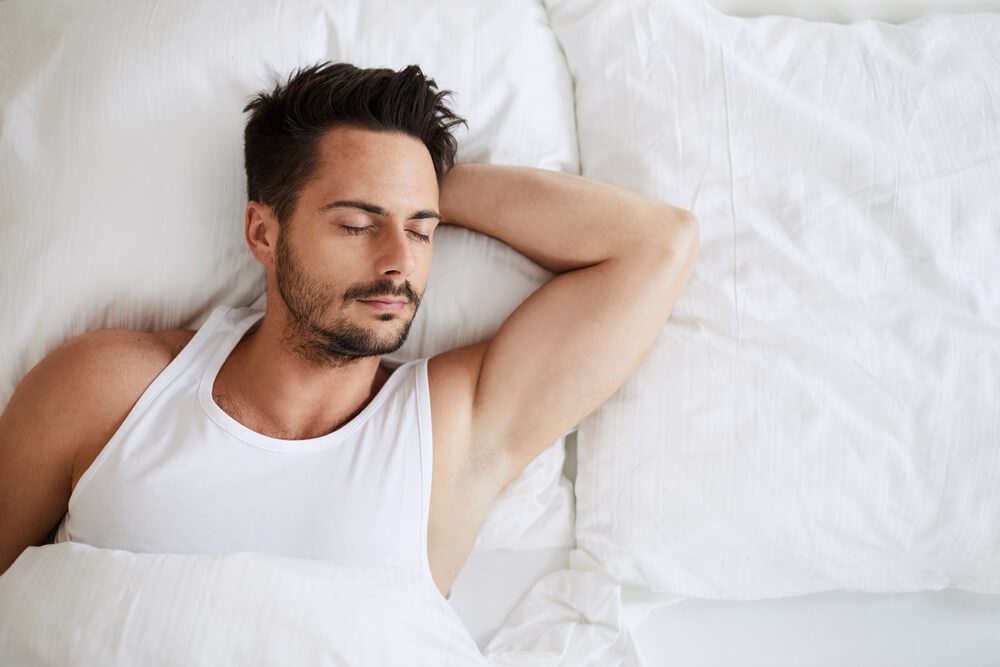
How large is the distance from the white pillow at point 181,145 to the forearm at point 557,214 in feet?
0.20

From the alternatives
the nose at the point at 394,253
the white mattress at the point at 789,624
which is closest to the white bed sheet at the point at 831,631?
the white mattress at the point at 789,624

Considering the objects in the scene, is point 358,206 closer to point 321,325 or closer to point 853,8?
point 321,325

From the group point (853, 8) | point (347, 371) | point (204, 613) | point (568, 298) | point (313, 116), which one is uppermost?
point (853, 8)

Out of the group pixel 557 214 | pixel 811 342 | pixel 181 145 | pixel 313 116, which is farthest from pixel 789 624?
pixel 181 145

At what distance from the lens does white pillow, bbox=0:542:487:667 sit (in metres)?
0.98

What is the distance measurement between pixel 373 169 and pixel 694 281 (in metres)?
0.57

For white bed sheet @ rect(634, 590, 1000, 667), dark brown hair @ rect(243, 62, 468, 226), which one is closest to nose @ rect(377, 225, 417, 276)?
dark brown hair @ rect(243, 62, 468, 226)

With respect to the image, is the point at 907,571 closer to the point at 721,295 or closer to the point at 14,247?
the point at 721,295

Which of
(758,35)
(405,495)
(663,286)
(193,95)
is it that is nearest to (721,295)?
(663,286)

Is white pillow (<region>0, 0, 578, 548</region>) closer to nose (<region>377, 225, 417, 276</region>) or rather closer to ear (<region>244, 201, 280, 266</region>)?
ear (<region>244, 201, 280, 266</region>)

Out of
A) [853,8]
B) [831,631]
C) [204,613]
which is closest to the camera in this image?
[204,613]

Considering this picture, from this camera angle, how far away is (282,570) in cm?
106

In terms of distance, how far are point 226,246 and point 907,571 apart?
1278 millimetres

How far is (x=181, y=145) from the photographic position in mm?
1335
